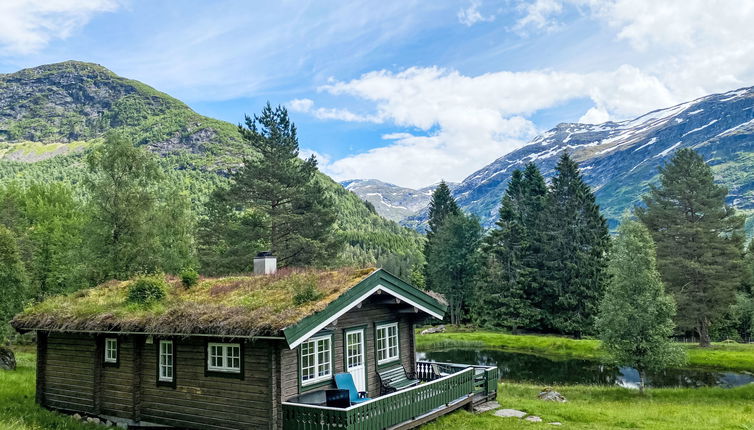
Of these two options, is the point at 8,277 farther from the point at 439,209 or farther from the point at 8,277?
the point at 439,209

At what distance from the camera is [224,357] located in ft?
46.9

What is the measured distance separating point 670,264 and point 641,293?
18.4 meters

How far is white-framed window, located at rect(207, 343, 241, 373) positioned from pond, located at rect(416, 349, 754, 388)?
891 inches

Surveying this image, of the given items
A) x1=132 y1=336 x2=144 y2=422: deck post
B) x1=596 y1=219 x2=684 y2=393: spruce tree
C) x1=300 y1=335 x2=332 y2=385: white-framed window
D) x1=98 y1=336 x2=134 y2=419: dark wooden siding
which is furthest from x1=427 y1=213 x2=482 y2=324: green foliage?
x1=132 y1=336 x2=144 y2=422: deck post

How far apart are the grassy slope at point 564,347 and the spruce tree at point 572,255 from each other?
200 inches

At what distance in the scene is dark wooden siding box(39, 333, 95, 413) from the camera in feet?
57.1

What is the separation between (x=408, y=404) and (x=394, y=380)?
2.93m

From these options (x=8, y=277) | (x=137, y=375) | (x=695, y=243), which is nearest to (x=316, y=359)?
(x=137, y=375)

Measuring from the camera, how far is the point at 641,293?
25.6 meters

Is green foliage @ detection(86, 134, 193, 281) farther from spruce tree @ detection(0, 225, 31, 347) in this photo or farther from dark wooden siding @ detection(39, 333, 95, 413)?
dark wooden siding @ detection(39, 333, 95, 413)

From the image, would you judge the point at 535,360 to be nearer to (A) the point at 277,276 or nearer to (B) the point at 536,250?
(B) the point at 536,250

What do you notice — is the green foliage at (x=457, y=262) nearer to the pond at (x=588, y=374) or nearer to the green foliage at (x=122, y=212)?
the pond at (x=588, y=374)

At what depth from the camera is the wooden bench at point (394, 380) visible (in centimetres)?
1669

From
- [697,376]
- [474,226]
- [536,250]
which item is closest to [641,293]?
[697,376]
